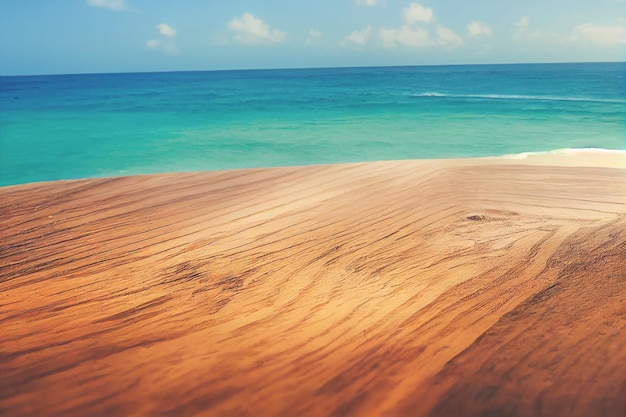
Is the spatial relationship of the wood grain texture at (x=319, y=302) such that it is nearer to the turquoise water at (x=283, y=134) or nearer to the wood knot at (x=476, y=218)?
the wood knot at (x=476, y=218)

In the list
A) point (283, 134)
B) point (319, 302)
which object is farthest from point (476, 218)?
point (283, 134)

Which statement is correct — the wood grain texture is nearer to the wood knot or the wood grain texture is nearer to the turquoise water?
the wood knot

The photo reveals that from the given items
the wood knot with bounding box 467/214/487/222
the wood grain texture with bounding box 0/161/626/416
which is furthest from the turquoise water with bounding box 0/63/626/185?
the wood knot with bounding box 467/214/487/222

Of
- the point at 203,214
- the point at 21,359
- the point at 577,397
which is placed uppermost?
the point at 203,214

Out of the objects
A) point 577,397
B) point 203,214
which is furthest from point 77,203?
point 577,397

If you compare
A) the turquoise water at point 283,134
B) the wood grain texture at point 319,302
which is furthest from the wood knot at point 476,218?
the turquoise water at point 283,134

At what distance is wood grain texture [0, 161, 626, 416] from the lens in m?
1.71

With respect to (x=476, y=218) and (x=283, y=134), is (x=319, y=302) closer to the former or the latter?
(x=476, y=218)

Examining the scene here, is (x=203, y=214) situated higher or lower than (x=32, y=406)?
higher

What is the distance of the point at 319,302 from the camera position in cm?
229

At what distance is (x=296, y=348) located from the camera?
1.97 meters

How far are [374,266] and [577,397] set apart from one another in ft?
3.79

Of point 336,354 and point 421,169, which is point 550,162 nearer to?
point 421,169

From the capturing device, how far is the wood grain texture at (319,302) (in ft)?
5.61
